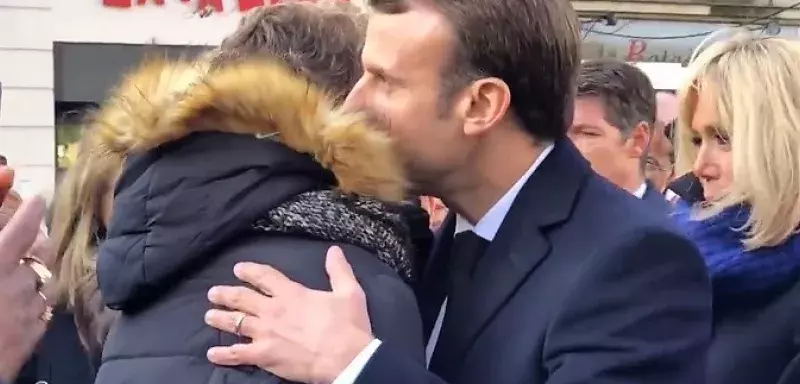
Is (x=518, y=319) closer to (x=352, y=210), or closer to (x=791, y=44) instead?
(x=352, y=210)

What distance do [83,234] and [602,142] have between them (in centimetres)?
183

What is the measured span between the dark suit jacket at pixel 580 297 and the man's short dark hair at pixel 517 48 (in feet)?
0.36

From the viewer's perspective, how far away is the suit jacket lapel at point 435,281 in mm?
1747

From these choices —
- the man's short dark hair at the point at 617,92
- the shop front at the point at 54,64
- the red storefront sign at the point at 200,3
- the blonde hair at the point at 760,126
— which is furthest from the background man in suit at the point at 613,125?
the red storefront sign at the point at 200,3

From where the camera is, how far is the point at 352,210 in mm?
1391

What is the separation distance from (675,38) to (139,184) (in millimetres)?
10915

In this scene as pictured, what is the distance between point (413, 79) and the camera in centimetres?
167

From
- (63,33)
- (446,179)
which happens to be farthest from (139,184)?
(63,33)

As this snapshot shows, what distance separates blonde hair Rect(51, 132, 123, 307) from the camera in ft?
8.68

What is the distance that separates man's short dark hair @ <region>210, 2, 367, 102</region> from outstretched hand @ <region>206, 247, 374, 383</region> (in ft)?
1.04

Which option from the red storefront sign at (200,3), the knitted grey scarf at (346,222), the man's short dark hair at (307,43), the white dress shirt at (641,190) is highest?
the man's short dark hair at (307,43)

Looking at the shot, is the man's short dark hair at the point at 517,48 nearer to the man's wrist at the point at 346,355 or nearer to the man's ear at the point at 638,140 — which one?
the man's wrist at the point at 346,355

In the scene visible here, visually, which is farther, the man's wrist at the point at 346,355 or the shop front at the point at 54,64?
the shop front at the point at 54,64

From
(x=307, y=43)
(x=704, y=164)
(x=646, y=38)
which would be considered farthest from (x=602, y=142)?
(x=646, y=38)
